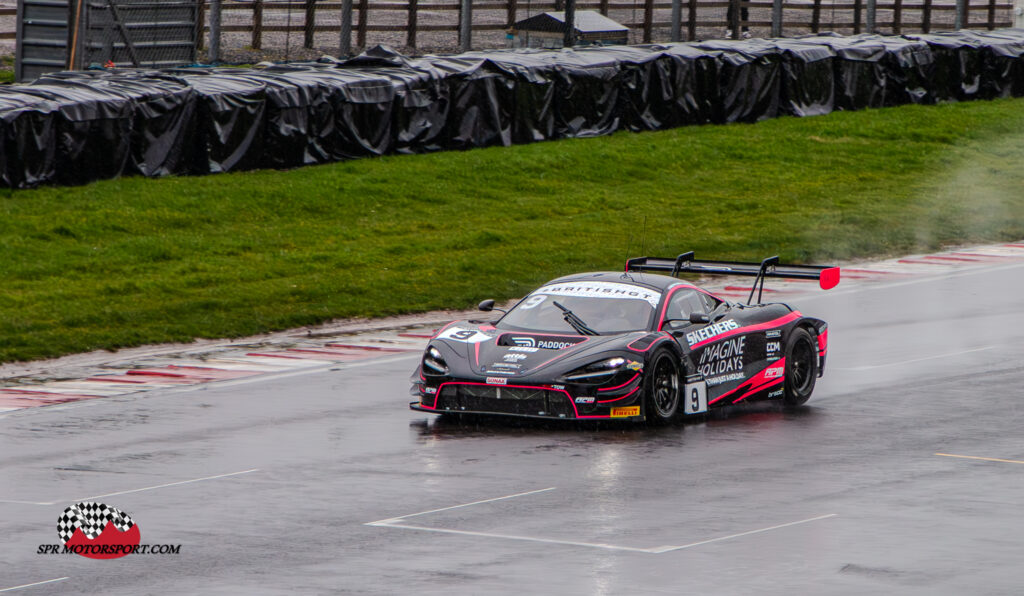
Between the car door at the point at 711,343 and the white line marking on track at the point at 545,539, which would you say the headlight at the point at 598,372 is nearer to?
the car door at the point at 711,343

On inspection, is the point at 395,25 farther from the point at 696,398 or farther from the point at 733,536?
the point at 733,536

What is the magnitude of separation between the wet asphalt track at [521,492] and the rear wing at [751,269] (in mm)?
1245

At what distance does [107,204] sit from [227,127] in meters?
3.03

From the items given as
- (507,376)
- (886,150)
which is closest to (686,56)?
(886,150)

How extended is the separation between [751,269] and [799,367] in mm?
1106

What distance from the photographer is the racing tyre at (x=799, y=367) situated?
16.9 metres

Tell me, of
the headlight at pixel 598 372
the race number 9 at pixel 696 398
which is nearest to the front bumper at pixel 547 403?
the headlight at pixel 598 372

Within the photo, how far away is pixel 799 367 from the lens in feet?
56.2

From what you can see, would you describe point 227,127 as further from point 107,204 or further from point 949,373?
point 949,373

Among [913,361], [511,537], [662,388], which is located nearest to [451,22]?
[913,361]

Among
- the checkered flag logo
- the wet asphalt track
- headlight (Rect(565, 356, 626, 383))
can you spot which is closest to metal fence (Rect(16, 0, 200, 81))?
the wet asphalt track

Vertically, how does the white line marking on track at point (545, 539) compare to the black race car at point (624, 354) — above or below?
below

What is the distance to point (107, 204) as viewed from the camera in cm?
2622

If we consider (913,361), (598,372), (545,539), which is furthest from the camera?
(913,361)
